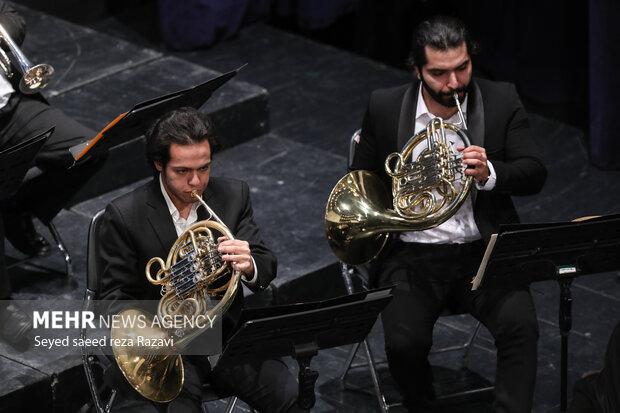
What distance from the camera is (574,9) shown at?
23.9ft

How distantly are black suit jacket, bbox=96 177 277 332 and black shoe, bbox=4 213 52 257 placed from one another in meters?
1.19

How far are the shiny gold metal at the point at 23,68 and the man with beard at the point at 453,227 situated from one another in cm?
133

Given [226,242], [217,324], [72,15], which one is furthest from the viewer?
[72,15]

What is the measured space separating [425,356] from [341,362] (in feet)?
2.44

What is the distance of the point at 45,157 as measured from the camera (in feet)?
16.3

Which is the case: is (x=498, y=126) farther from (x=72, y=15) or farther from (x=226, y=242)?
(x=72, y=15)

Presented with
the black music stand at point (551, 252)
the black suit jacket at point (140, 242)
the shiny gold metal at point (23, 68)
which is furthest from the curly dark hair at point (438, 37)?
the shiny gold metal at point (23, 68)

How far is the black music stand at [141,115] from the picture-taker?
411 centimetres

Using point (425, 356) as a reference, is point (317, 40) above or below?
below

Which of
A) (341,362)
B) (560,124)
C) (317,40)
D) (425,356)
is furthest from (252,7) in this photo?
(425,356)

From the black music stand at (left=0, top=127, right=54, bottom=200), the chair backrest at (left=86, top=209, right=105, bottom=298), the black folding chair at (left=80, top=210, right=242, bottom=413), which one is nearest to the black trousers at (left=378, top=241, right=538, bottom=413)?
the black folding chair at (left=80, top=210, right=242, bottom=413)

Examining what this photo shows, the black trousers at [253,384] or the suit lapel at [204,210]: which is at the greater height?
the suit lapel at [204,210]

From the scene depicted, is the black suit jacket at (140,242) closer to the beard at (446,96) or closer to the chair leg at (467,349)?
the beard at (446,96)

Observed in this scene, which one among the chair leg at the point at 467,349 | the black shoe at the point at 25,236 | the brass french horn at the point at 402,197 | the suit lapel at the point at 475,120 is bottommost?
the chair leg at the point at 467,349
